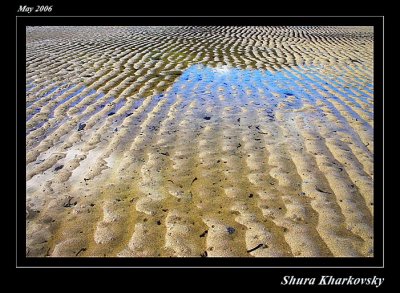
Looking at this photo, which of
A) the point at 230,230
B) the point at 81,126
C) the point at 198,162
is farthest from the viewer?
the point at 81,126

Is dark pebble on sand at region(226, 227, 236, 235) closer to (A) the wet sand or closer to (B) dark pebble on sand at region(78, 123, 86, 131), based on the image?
(A) the wet sand

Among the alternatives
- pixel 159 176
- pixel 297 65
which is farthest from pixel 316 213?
pixel 297 65

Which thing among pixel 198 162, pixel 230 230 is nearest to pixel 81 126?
pixel 198 162

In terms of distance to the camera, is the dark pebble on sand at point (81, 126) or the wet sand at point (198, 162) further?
the dark pebble on sand at point (81, 126)

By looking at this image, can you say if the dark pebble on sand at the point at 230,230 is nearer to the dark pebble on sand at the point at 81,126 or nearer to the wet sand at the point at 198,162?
the wet sand at the point at 198,162

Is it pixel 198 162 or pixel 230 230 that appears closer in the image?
pixel 230 230

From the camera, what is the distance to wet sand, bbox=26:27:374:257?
2051 mm

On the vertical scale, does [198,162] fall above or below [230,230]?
above

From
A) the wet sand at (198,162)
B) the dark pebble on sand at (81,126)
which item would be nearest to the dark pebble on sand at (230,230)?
the wet sand at (198,162)

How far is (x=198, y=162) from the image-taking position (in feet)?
9.64

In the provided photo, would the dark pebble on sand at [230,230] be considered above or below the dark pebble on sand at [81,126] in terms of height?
below

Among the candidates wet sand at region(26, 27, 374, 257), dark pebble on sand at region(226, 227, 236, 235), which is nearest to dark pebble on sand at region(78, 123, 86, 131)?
wet sand at region(26, 27, 374, 257)

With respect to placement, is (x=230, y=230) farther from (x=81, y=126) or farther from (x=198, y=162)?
(x=81, y=126)

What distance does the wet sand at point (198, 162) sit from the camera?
205cm
